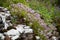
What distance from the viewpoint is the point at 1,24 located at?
538 cm

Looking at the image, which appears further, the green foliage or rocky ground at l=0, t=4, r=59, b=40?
the green foliage

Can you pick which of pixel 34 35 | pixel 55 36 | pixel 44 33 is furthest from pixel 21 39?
pixel 55 36

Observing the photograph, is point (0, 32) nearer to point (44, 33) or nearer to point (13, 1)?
point (44, 33)

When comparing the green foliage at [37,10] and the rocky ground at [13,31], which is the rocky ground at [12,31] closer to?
the rocky ground at [13,31]

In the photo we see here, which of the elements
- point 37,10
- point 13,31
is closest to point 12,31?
point 13,31

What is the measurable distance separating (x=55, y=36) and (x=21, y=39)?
172 cm

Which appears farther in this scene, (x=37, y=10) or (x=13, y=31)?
(x=37, y=10)

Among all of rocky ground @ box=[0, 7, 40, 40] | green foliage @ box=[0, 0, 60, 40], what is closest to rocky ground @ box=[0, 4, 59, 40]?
rocky ground @ box=[0, 7, 40, 40]

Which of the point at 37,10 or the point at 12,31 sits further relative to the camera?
the point at 37,10

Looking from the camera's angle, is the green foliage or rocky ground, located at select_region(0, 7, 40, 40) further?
the green foliage

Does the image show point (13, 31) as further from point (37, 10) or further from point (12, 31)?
point (37, 10)

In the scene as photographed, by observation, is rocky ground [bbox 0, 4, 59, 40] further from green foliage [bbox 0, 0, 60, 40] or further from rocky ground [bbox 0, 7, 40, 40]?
green foliage [bbox 0, 0, 60, 40]

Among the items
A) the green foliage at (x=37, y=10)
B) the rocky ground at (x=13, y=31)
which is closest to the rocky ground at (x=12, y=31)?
the rocky ground at (x=13, y=31)

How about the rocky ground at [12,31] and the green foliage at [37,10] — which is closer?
the rocky ground at [12,31]
